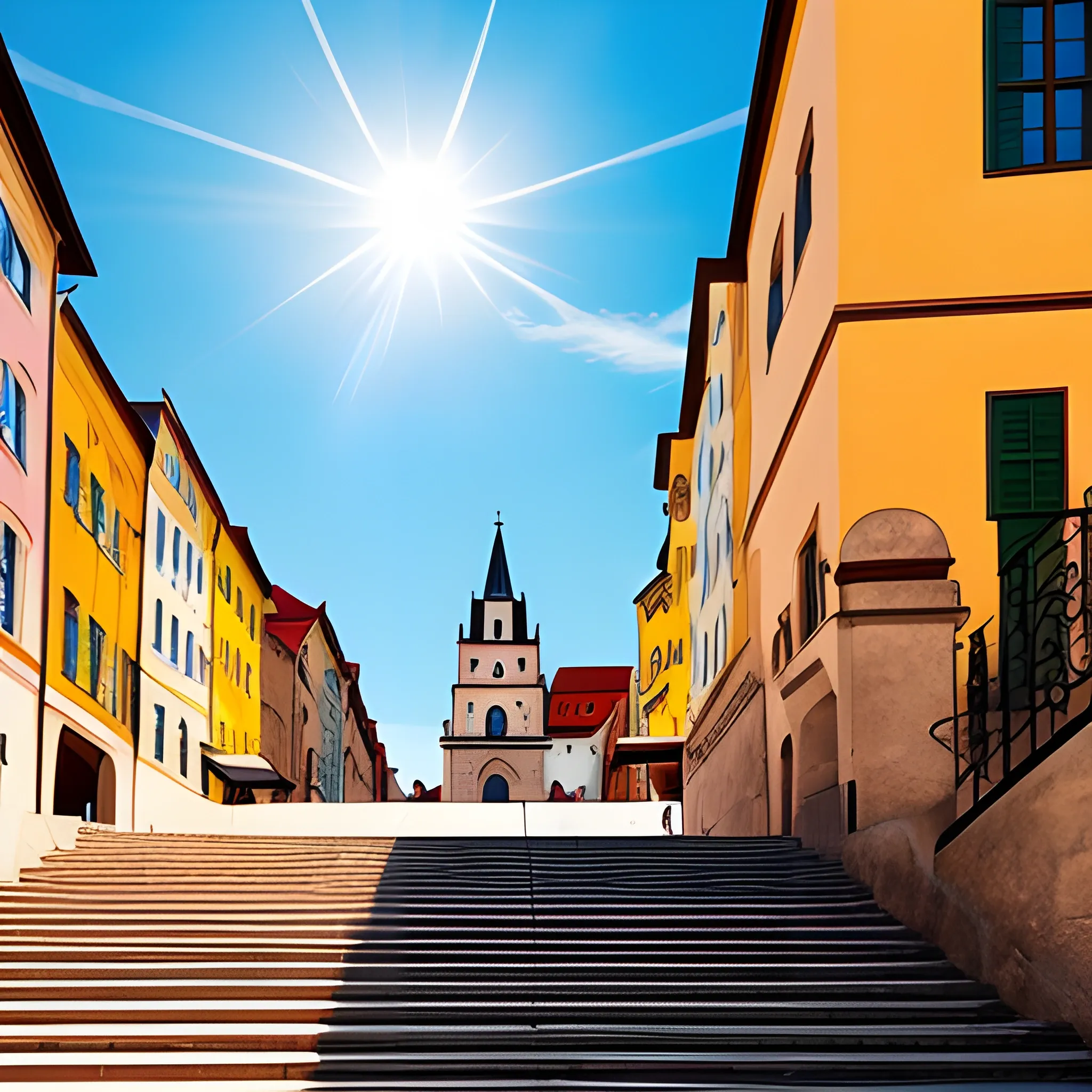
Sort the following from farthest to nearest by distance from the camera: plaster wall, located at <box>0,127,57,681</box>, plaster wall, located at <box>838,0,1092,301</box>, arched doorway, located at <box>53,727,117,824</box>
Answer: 1. arched doorway, located at <box>53,727,117,824</box>
2. plaster wall, located at <box>0,127,57,681</box>
3. plaster wall, located at <box>838,0,1092,301</box>

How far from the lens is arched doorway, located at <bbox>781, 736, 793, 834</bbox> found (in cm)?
1527

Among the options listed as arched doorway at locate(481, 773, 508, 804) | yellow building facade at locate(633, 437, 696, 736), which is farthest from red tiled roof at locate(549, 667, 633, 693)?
yellow building facade at locate(633, 437, 696, 736)

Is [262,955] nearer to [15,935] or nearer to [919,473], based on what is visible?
[15,935]

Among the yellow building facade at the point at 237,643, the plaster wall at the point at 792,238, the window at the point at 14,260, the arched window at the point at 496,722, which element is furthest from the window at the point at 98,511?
the arched window at the point at 496,722

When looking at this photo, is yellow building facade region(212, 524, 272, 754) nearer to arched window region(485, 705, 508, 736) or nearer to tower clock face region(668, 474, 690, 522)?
tower clock face region(668, 474, 690, 522)

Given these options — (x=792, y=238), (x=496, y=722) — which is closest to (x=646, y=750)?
(x=792, y=238)

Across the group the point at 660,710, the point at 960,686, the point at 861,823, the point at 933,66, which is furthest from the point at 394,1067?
the point at 660,710

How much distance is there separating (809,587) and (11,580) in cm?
820

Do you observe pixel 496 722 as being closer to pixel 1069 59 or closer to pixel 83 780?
pixel 83 780

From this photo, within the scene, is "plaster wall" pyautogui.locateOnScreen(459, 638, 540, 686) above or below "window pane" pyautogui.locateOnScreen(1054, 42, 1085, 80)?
above

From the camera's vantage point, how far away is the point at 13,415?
13844 millimetres

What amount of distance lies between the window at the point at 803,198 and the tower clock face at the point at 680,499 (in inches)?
652

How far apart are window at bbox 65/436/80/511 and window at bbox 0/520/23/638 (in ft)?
8.91

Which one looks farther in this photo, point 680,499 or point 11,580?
point 680,499
